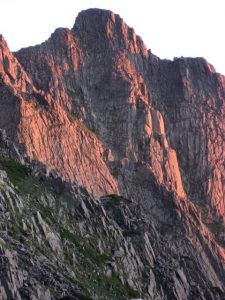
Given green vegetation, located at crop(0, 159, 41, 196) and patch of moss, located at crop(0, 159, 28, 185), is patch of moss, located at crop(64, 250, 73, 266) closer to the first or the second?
green vegetation, located at crop(0, 159, 41, 196)

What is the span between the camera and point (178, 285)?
180750 millimetres

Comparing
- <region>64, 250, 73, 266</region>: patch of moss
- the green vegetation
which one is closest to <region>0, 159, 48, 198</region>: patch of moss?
the green vegetation

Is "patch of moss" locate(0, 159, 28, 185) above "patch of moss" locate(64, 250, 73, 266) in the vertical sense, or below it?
above

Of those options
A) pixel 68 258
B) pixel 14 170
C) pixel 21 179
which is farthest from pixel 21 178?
pixel 68 258

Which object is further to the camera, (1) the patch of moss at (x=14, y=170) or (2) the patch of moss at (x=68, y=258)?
(1) the patch of moss at (x=14, y=170)

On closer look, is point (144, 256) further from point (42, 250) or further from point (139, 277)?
point (42, 250)

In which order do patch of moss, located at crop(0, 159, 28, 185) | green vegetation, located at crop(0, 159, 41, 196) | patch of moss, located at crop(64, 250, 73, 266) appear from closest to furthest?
patch of moss, located at crop(64, 250, 73, 266) → green vegetation, located at crop(0, 159, 41, 196) → patch of moss, located at crop(0, 159, 28, 185)

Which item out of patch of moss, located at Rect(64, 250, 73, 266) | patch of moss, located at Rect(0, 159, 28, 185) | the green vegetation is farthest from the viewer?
patch of moss, located at Rect(0, 159, 28, 185)

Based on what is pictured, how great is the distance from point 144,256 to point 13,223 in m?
53.4

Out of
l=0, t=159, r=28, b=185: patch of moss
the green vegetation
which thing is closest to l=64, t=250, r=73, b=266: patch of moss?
the green vegetation

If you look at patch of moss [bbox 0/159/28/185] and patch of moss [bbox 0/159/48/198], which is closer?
patch of moss [bbox 0/159/48/198]

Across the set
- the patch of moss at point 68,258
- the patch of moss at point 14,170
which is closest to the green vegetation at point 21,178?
the patch of moss at point 14,170

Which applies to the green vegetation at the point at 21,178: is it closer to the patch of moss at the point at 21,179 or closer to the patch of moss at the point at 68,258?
the patch of moss at the point at 21,179

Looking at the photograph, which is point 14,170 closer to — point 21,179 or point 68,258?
point 21,179
